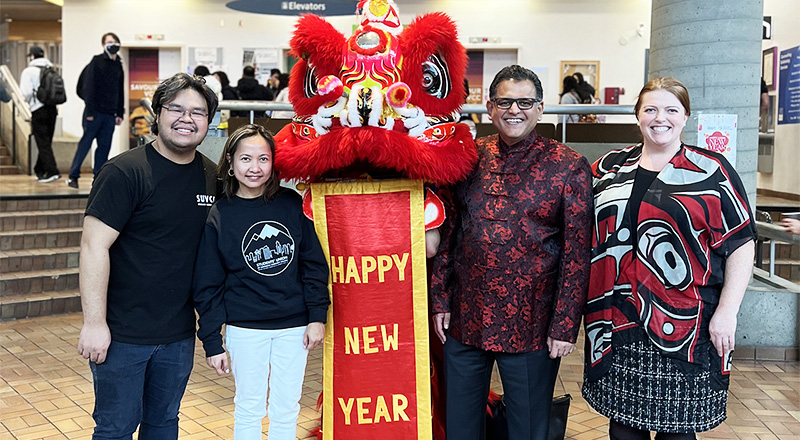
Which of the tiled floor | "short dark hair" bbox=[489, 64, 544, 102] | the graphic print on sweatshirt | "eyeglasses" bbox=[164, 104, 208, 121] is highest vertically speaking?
"short dark hair" bbox=[489, 64, 544, 102]

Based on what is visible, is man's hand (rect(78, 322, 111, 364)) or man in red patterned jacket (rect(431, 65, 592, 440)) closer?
man's hand (rect(78, 322, 111, 364))

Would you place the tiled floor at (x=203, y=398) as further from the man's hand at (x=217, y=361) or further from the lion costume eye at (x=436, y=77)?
the lion costume eye at (x=436, y=77)

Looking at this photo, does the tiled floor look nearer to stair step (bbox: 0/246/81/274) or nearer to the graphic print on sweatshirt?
stair step (bbox: 0/246/81/274)

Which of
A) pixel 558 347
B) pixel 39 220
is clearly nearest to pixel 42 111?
pixel 39 220

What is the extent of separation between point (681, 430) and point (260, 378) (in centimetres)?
141

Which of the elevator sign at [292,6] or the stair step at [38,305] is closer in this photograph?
the stair step at [38,305]

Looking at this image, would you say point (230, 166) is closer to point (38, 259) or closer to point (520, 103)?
point (520, 103)

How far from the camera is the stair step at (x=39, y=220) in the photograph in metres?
6.48

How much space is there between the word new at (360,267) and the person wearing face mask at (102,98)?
5.64 meters

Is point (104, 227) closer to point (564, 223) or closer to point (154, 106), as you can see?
point (154, 106)

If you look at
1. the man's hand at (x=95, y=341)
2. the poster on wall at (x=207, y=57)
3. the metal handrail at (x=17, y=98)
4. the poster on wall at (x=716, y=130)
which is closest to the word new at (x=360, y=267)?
the man's hand at (x=95, y=341)

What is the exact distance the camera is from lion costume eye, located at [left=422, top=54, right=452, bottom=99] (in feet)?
9.00

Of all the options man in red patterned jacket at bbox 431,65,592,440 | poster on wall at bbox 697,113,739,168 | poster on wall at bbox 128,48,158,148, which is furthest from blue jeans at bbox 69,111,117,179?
man in red patterned jacket at bbox 431,65,592,440

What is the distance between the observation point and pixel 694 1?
447 cm
